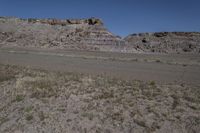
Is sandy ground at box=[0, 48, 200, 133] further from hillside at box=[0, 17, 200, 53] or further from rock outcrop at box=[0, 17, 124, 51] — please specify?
rock outcrop at box=[0, 17, 124, 51]

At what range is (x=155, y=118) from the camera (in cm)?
1049

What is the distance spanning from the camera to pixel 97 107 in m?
11.9

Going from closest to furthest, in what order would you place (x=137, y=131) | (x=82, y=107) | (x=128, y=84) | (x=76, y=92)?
(x=137, y=131), (x=82, y=107), (x=76, y=92), (x=128, y=84)

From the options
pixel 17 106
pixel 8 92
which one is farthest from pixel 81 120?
pixel 8 92

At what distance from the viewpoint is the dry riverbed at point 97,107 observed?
1019 centimetres

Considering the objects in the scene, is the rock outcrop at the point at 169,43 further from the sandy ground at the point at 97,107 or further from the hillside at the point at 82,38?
the sandy ground at the point at 97,107

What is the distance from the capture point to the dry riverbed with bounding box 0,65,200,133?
10.2 m

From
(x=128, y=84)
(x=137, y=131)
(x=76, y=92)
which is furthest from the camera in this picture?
(x=128, y=84)

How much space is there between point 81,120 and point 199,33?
93.3 m

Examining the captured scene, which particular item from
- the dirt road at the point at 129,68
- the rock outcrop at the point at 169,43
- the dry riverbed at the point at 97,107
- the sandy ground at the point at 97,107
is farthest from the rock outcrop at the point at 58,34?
the sandy ground at the point at 97,107

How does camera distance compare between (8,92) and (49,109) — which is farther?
(8,92)

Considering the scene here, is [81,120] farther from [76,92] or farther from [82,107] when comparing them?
[76,92]

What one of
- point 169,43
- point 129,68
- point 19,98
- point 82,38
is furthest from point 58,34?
point 19,98

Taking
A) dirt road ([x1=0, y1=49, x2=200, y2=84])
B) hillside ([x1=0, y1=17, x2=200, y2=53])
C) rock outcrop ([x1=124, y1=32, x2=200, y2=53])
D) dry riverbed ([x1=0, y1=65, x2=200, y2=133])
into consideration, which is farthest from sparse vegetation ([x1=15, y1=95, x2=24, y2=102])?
rock outcrop ([x1=124, y1=32, x2=200, y2=53])
